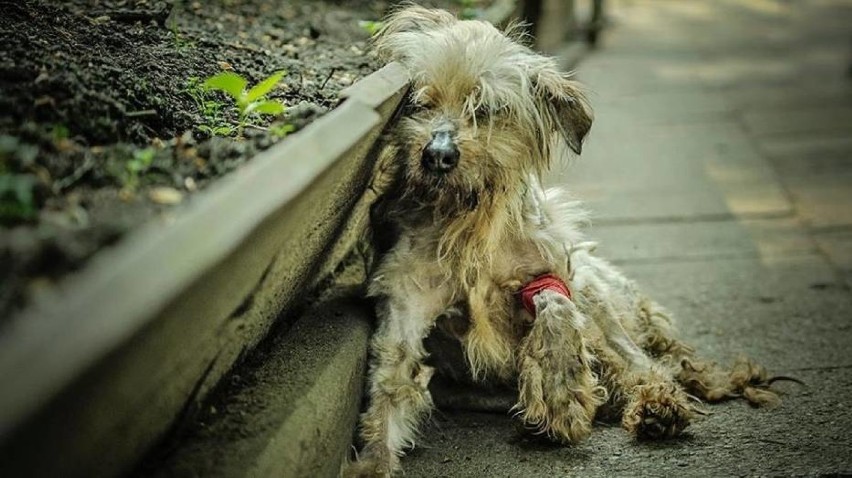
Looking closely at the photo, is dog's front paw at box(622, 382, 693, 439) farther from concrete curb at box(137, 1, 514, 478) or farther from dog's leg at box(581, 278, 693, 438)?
concrete curb at box(137, 1, 514, 478)

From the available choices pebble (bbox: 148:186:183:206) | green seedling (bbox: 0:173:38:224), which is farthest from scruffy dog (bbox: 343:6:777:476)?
green seedling (bbox: 0:173:38:224)

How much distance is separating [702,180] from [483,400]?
10.1 ft

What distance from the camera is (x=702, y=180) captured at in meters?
5.69

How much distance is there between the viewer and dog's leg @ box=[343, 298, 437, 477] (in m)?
2.74

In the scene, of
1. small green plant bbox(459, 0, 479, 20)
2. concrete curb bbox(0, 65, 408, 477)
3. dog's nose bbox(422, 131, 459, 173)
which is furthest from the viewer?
small green plant bbox(459, 0, 479, 20)

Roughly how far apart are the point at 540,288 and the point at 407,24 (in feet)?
Answer: 3.26

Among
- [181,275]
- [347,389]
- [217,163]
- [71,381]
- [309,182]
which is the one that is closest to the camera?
[71,381]

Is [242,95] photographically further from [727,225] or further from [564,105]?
[727,225]

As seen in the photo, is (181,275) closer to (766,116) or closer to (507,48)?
(507,48)

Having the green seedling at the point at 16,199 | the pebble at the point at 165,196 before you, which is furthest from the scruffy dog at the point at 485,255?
the green seedling at the point at 16,199

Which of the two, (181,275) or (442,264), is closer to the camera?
(181,275)

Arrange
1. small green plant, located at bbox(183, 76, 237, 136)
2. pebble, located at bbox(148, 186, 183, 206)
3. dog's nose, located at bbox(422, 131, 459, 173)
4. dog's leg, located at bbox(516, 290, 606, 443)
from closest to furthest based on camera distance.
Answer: pebble, located at bbox(148, 186, 183, 206) → small green plant, located at bbox(183, 76, 237, 136) → dog's nose, located at bbox(422, 131, 459, 173) → dog's leg, located at bbox(516, 290, 606, 443)

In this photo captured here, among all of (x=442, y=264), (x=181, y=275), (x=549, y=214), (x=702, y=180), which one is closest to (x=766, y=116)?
(x=702, y=180)

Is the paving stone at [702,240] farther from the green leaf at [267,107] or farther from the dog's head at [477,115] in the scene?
the green leaf at [267,107]
